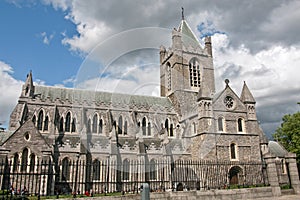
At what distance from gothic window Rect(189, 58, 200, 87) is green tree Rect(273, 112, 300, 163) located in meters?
15.6

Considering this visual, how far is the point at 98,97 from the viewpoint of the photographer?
38.5 m

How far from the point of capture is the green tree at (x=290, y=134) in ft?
123

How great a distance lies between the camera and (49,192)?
22.7m

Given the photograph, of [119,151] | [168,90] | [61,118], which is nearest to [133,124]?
[119,151]

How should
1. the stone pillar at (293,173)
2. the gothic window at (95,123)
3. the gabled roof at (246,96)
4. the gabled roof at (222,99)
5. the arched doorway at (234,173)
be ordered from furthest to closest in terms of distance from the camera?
the gothic window at (95,123), the gabled roof at (246,96), the gabled roof at (222,99), the arched doorway at (234,173), the stone pillar at (293,173)

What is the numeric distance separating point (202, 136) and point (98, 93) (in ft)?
59.5

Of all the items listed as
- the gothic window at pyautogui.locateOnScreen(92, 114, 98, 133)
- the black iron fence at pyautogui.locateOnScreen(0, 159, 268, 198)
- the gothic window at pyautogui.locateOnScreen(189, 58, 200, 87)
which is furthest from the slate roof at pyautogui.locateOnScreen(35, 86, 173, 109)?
the black iron fence at pyautogui.locateOnScreen(0, 159, 268, 198)

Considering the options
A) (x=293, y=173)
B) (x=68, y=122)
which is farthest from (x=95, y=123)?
(x=293, y=173)

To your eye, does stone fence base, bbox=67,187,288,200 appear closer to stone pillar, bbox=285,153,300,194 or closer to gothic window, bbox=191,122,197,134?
stone pillar, bbox=285,153,300,194

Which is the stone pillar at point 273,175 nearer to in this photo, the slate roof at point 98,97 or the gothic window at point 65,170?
the gothic window at point 65,170

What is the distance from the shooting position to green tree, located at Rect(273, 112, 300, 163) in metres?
37.4

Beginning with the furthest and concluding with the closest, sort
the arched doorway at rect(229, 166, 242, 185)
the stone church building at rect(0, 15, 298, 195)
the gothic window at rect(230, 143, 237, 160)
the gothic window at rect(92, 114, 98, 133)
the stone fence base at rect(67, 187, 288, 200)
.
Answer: the gothic window at rect(92, 114, 98, 133) → the gothic window at rect(230, 143, 237, 160) → the arched doorway at rect(229, 166, 242, 185) → the stone church building at rect(0, 15, 298, 195) → the stone fence base at rect(67, 187, 288, 200)

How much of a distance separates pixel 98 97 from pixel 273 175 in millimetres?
27013

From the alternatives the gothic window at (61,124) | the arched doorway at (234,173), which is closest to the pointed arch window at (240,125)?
the arched doorway at (234,173)
